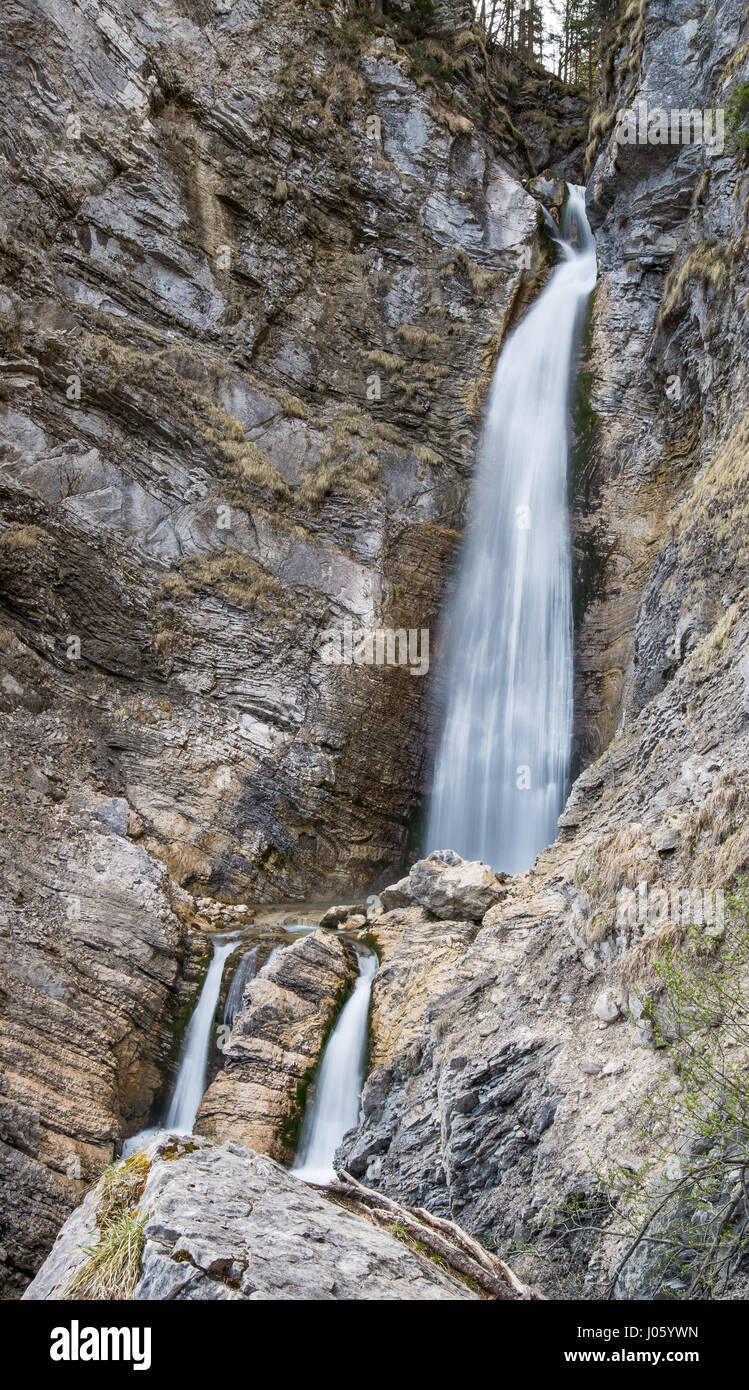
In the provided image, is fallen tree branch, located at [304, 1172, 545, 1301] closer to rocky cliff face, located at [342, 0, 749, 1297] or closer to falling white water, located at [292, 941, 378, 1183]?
rocky cliff face, located at [342, 0, 749, 1297]

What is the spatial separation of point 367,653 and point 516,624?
3530 millimetres

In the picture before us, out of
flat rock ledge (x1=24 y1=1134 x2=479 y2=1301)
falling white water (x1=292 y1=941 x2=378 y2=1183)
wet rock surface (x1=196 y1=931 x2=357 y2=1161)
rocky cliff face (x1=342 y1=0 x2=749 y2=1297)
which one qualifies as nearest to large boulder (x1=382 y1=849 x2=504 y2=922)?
rocky cliff face (x1=342 y1=0 x2=749 y2=1297)

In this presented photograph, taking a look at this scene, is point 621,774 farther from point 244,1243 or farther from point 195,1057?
point 244,1243

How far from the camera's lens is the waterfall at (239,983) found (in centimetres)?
1179

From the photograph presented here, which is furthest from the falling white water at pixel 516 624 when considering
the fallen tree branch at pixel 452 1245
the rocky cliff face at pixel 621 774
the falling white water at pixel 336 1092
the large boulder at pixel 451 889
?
the fallen tree branch at pixel 452 1245

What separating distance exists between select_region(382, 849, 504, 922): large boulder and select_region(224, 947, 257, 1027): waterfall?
93.3 inches

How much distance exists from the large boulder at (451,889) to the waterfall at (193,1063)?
2.92 metres

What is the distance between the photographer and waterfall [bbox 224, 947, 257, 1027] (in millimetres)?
11789

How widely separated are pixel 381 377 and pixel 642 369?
6.48 meters

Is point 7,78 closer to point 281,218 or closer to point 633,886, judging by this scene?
point 281,218

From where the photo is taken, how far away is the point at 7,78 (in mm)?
17844

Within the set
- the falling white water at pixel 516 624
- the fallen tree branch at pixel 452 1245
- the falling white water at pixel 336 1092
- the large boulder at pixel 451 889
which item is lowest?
the fallen tree branch at pixel 452 1245

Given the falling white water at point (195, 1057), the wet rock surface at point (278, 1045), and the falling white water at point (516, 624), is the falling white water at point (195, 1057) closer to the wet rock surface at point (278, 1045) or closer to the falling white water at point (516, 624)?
the wet rock surface at point (278, 1045)
